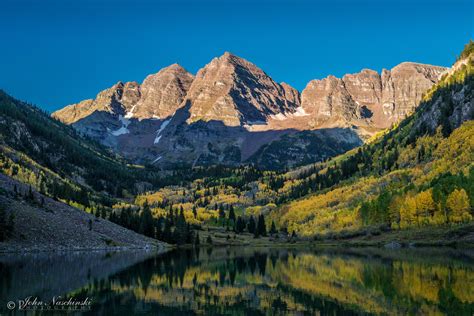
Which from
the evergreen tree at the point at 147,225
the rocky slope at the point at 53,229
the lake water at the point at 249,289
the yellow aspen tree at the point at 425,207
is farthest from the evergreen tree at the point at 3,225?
the yellow aspen tree at the point at 425,207

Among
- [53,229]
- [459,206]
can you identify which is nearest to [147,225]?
[53,229]

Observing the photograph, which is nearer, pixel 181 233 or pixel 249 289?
pixel 249 289

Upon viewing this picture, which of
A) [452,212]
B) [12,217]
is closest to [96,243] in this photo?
[12,217]

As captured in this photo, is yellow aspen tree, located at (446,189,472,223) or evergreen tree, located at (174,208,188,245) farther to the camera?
evergreen tree, located at (174,208,188,245)

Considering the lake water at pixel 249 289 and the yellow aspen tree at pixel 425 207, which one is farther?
the yellow aspen tree at pixel 425 207

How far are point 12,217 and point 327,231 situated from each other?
126795 millimetres

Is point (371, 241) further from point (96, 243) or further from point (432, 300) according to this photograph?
point (432, 300)

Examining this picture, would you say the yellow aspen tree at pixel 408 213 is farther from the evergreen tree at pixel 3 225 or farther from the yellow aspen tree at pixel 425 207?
the evergreen tree at pixel 3 225

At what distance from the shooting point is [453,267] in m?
73.8

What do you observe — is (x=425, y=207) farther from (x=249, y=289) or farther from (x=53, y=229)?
(x=53, y=229)

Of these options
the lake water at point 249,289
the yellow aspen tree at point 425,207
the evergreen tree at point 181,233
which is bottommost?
the lake water at point 249,289

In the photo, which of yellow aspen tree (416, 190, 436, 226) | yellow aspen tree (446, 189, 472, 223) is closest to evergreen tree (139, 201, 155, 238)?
yellow aspen tree (416, 190, 436, 226)

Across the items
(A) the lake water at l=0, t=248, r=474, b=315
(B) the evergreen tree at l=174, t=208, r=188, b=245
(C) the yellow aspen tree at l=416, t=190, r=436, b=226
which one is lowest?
Answer: (A) the lake water at l=0, t=248, r=474, b=315

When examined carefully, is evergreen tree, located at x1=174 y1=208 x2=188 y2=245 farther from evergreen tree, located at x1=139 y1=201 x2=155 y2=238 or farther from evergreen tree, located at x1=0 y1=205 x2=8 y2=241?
evergreen tree, located at x1=0 y1=205 x2=8 y2=241
